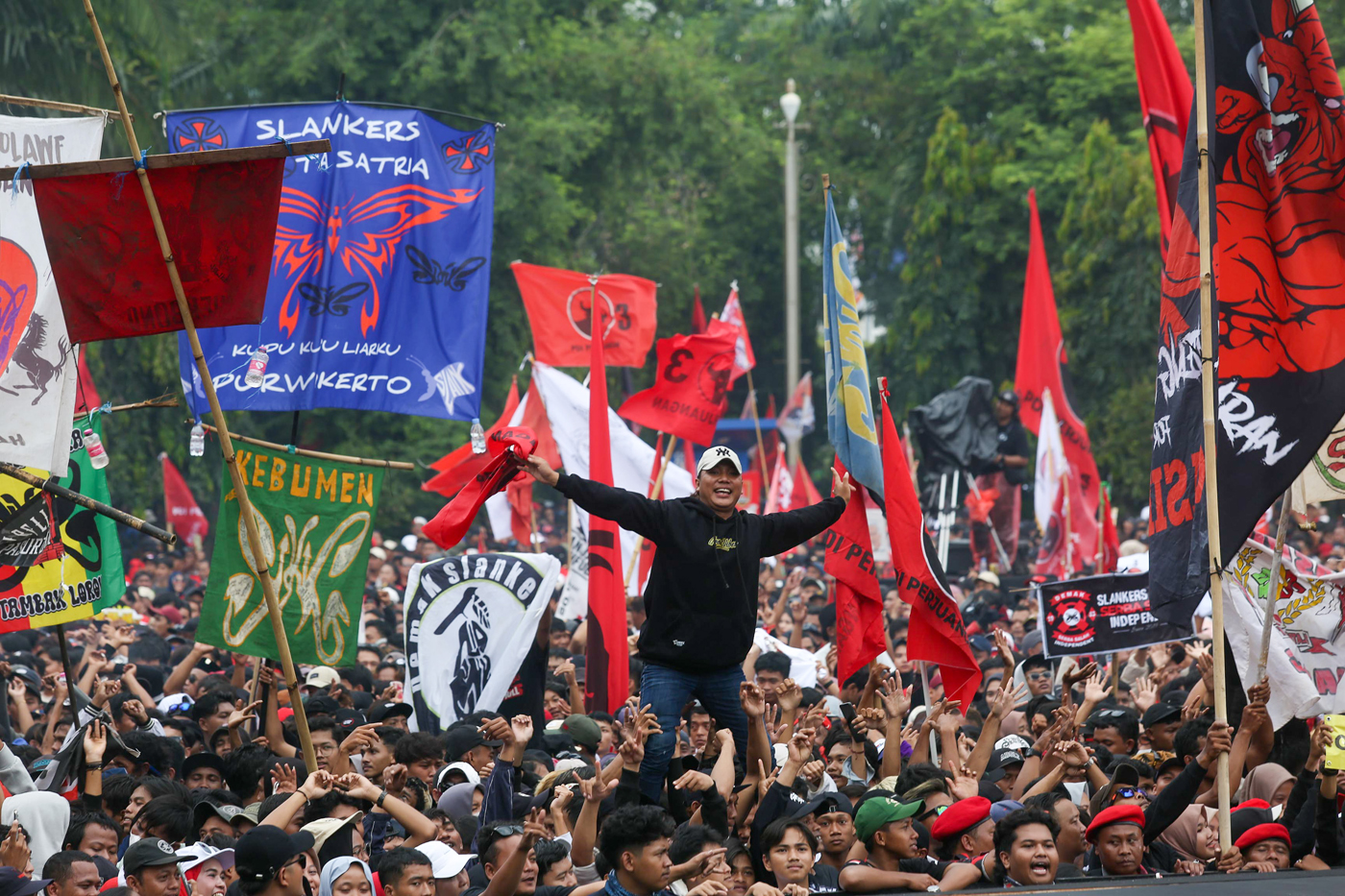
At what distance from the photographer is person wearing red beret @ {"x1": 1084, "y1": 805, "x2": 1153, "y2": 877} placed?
269 inches

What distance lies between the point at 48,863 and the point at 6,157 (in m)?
4.05

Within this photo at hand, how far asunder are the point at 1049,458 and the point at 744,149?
27.2m

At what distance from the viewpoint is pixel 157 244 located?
7.24 meters

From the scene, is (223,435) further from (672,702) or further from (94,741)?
(672,702)

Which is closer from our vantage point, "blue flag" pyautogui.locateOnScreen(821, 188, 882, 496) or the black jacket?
the black jacket

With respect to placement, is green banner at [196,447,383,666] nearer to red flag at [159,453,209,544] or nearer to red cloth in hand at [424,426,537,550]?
red cloth in hand at [424,426,537,550]

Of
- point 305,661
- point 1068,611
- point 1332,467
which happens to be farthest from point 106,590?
point 1332,467

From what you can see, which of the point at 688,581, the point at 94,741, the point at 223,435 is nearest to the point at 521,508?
the point at 94,741

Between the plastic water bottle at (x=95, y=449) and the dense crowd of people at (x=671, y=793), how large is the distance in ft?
3.86

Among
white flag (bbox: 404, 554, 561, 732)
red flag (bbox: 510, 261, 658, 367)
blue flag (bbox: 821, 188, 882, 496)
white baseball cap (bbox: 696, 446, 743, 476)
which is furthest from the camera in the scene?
red flag (bbox: 510, 261, 658, 367)

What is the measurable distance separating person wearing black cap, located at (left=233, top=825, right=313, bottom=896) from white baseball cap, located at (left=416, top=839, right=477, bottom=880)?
710mm

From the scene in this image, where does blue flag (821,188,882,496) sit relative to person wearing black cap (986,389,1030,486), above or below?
below

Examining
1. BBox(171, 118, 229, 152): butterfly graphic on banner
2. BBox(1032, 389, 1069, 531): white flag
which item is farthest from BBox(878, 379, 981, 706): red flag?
BBox(1032, 389, 1069, 531): white flag

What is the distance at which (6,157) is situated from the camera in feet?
28.0
